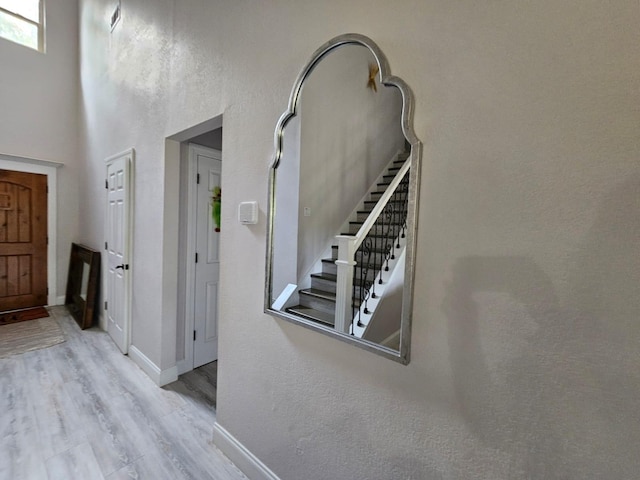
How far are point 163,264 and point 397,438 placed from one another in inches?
80.7

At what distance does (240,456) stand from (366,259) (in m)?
1.36

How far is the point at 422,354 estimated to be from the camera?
928 mm

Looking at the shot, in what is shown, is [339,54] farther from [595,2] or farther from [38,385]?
[38,385]

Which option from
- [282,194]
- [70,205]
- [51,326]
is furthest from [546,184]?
[70,205]

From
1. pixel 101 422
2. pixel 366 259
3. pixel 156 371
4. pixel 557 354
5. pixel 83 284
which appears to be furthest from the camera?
pixel 83 284

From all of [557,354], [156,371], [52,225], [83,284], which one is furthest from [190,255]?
[52,225]

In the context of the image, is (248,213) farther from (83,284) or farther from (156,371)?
(83,284)

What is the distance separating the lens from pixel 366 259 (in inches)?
44.1

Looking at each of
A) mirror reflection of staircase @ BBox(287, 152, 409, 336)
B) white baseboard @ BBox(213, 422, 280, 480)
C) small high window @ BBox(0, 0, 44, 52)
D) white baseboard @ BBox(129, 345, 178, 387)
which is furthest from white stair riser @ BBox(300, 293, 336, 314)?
small high window @ BBox(0, 0, 44, 52)

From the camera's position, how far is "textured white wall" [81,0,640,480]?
0.67 m

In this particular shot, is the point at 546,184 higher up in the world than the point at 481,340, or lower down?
higher up

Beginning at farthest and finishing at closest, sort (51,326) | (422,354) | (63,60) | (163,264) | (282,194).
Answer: (63,60), (51,326), (163,264), (282,194), (422,354)

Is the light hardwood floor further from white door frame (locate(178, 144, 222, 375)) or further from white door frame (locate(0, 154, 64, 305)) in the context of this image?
white door frame (locate(0, 154, 64, 305))

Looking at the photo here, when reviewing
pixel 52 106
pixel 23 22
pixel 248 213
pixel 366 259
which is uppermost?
pixel 23 22
